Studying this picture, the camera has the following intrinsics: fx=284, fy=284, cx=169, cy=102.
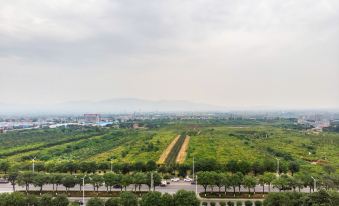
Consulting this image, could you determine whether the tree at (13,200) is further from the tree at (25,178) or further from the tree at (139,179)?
the tree at (139,179)

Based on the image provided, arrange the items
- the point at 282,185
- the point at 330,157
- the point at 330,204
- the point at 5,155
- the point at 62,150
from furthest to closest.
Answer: the point at 62,150
the point at 5,155
the point at 330,157
the point at 282,185
the point at 330,204

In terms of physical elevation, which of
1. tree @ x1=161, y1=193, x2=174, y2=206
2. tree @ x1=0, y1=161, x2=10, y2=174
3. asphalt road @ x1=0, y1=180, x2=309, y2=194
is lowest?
asphalt road @ x1=0, y1=180, x2=309, y2=194

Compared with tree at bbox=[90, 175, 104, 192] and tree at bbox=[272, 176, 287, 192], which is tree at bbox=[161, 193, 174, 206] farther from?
tree at bbox=[272, 176, 287, 192]

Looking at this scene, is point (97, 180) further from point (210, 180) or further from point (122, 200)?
point (210, 180)

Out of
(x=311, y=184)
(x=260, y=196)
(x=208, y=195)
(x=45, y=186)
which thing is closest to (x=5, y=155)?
(x=45, y=186)

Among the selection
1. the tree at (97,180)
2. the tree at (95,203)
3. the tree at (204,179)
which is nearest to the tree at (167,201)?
the tree at (95,203)

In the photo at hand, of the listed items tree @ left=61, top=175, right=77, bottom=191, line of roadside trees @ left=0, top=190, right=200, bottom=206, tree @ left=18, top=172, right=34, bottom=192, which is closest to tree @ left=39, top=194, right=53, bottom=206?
line of roadside trees @ left=0, top=190, right=200, bottom=206

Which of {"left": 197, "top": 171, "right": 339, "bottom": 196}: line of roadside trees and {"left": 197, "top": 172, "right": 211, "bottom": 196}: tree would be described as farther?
{"left": 197, "top": 172, "right": 211, "bottom": 196}: tree

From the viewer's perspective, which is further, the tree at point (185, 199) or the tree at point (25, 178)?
the tree at point (25, 178)

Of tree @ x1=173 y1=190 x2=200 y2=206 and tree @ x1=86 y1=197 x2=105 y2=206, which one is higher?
tree @ x1=173 y1=190 x2=200 y2=206

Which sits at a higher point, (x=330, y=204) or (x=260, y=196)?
(x=330, y=204)

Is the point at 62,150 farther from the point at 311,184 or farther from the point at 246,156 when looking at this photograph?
the point at 311,184
